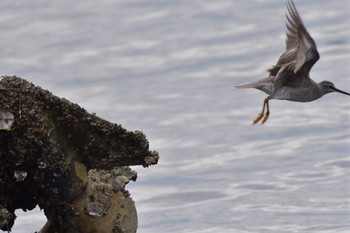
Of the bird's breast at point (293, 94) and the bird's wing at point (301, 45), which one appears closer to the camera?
the bird's wing at point (301, 45)

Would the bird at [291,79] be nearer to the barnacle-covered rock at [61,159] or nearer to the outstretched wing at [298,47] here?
the outstretched wing at [298,47]

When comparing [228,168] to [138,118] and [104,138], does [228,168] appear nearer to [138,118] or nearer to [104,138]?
[138,118]

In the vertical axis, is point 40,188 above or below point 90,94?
below

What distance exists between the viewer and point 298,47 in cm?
1124

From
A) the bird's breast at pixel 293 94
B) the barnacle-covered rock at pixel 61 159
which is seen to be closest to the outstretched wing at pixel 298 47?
the bird's breast at pixel 293 94

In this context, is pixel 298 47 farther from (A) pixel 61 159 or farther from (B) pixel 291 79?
(A) pixel 61 159

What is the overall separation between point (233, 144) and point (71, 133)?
5717 millimetres

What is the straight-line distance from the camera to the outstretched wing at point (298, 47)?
11.0 m

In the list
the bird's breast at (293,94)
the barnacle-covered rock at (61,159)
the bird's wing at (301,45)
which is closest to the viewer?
the barnacle-covered rock at (61,159)

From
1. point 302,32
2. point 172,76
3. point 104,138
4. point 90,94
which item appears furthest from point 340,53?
point 104,138

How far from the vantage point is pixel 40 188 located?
905cm

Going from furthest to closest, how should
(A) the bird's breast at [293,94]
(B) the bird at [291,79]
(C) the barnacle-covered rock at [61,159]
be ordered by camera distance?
1. (A) the bird's breast at [293,94]
2. (B) the bird at [291,79]
3. (C) the barnacle-covered rock at [61,159]

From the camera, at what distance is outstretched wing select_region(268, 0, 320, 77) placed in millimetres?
11023

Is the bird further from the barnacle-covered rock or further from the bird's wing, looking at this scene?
the barnacle-covered rock
